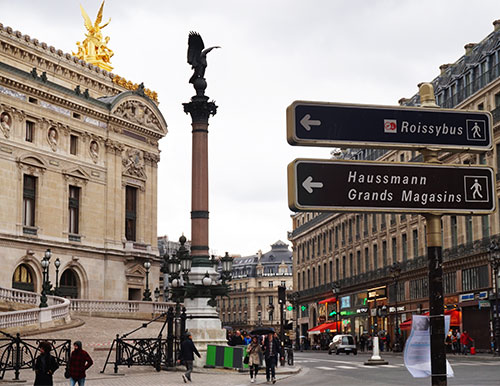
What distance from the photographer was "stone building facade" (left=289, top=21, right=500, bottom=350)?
54312 mm

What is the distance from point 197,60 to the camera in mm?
38219

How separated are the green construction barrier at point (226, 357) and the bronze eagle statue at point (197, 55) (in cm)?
1329

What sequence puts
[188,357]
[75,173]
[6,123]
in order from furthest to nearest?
1. [75,173]
2. [6,123]
3. [188,357]

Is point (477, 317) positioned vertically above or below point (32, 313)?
below

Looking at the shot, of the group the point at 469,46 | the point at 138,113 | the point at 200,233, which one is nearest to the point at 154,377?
the point at 200,233

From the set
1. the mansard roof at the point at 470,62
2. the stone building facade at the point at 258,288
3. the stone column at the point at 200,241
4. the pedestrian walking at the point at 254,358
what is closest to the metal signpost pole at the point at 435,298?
the pedestrian walking at the point at 254,358

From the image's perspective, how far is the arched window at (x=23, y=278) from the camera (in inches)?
2202

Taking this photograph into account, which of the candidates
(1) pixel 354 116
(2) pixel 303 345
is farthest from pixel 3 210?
(1) pixel 354 116

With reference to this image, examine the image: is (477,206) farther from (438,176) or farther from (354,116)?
(354,116)

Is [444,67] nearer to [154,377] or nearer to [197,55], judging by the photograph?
[197,55]

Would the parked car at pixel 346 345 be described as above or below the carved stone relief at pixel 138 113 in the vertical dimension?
below

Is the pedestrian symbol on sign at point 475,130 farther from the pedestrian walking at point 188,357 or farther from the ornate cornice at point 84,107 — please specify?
the ornate cornice at point 84,107

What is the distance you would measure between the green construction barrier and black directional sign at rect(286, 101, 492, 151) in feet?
80.5

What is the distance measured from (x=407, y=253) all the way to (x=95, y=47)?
33382mm
